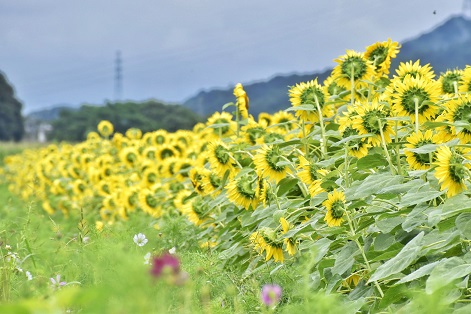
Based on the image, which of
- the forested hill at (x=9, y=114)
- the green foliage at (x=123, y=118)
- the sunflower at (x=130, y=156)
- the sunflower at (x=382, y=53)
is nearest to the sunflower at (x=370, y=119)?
the sunflower at (x=382, y=53)

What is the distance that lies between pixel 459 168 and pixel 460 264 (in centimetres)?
26

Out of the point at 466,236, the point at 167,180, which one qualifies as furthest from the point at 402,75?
the point at 167,180

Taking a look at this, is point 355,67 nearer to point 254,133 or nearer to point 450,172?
point 254,133

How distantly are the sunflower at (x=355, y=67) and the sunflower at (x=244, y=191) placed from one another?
24.3 inches

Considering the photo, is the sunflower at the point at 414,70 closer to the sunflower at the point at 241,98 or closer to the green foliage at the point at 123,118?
the sunflower at the point at 241,98

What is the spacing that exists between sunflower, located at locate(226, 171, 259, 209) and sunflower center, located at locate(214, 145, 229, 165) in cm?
40

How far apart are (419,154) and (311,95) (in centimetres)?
72

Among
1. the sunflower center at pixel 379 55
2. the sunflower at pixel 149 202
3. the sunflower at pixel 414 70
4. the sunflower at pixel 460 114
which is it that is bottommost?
the sunflower at pixel 149 202

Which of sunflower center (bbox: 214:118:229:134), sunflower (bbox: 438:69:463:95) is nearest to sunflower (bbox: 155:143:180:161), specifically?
sunflower center (bbox: 214:118:229:134)

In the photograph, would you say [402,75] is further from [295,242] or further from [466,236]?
[466,236]

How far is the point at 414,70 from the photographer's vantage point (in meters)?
2.81

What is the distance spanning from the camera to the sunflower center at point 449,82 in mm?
3152

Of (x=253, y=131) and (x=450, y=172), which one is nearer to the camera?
(x=450, y=172)

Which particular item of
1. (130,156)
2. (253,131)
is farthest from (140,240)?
(130,156)
